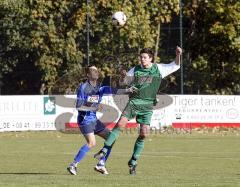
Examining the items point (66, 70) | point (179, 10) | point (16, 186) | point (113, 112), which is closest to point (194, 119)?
point (113, 112)

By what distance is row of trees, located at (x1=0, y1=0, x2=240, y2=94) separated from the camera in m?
36.7

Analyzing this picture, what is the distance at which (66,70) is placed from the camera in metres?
38.8

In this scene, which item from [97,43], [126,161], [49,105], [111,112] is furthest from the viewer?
[97,43]

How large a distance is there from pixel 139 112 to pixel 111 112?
16813 mm

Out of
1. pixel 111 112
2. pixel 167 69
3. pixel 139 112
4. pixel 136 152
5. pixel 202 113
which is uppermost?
pixel 167 69

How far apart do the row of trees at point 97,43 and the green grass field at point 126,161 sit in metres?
7.47

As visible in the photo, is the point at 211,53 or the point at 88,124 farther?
the point at 211,53

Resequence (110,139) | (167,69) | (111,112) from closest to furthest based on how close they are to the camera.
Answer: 1. (110,139)
2. (167,69)
3. (111,112)

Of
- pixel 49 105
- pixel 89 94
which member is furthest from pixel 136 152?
pixel 49 105

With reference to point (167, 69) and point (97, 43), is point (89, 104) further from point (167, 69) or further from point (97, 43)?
point (97, 43)

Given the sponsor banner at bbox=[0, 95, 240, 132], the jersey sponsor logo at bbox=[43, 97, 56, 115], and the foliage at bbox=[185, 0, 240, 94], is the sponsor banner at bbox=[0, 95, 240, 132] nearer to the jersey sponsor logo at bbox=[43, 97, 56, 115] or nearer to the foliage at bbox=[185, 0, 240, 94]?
the jersey sponsor logo at bbox=[43, 97, 56, 115]

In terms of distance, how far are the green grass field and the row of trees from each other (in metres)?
7.47

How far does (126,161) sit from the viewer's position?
18312mm

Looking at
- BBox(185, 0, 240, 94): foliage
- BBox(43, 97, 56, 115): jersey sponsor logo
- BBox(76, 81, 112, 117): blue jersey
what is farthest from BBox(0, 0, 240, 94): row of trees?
BBox(76, 81, 112, 117): blue jersey
